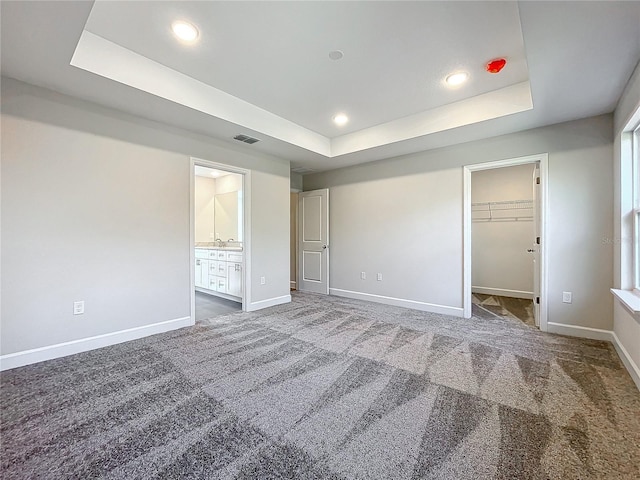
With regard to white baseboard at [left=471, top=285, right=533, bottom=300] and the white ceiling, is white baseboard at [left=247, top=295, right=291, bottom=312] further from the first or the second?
white baseboard at [left=471, top=285, right=533, bottom=300]

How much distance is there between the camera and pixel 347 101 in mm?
3316

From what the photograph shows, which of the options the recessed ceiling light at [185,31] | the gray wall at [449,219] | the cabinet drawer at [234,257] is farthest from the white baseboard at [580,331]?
the recessed ceiling light at [185,31]

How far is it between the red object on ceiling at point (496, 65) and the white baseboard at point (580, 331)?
286cm

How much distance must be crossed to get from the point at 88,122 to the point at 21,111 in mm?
459

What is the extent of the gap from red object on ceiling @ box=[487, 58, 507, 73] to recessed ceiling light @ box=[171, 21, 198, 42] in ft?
8.24

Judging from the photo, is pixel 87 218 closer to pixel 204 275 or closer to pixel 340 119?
pixel 204 275

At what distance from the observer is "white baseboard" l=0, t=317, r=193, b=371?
2.42m

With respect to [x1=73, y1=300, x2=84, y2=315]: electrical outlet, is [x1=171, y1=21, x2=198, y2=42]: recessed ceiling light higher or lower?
higher

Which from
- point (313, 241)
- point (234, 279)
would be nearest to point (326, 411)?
point (234, 279)

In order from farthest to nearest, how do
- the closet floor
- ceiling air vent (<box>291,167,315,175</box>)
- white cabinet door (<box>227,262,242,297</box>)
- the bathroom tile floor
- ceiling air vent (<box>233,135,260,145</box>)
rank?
1. ceiling air vent (<box>291,167,315,175</box>)
2. white cabinet door (<box>227,262,242,297</box>)
3. the bathroom tile floor
4. the closet floor
5. ceiling air vent (<box>233,135,260,145</box>)

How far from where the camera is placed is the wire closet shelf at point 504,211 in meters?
5.17

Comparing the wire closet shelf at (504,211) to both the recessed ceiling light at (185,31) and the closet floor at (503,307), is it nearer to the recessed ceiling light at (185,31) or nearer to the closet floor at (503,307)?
the closet floor at (503,307)

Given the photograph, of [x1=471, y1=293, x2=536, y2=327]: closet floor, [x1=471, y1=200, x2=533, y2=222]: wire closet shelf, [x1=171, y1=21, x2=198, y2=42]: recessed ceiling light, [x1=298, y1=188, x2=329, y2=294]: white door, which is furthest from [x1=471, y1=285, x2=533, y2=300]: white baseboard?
[x1=171, y1=21, x2=198, y2=42]: recessed ceiling light

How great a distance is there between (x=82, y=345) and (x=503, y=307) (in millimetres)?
5508
